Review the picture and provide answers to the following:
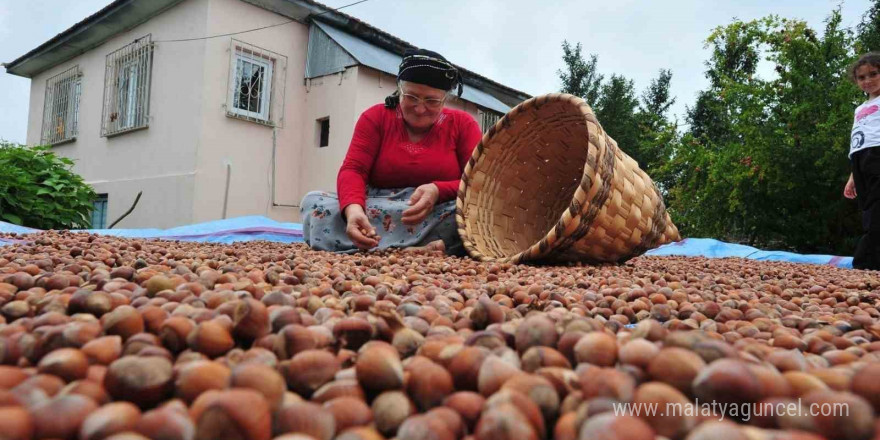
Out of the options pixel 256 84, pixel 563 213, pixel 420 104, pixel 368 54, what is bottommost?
pixel 563 213

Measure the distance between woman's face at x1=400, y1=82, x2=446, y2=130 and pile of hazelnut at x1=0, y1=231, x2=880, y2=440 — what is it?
1.78 meters

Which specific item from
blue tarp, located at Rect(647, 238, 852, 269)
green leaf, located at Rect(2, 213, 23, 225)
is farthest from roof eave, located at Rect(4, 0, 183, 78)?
blue tarp, located at Rect(647, 238, 852, 269)

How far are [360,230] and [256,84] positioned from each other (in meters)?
4.75

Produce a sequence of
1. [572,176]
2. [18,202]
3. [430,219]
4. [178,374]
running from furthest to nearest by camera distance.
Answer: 1. [18,202]
2. [572,176]
3. [430,219]
4. [178,374]

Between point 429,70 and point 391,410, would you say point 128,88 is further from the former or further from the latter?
point 391,410

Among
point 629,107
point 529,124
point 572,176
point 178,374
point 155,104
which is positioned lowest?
point 178,374

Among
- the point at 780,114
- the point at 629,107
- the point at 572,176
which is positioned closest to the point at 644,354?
the point at 572,176

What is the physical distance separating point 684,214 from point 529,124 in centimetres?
509

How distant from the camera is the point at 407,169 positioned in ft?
10.3

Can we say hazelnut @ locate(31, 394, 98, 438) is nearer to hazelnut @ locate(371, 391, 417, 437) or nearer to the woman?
hazelnut @ locate(371, 391, 417, 437)

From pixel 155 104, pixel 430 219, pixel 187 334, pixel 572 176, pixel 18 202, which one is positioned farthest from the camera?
pixel 155 104

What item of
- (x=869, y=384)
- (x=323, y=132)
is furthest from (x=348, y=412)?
(x=323, y=132)

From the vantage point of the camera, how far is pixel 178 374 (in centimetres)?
70

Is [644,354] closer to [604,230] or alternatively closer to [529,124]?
[604,230]
